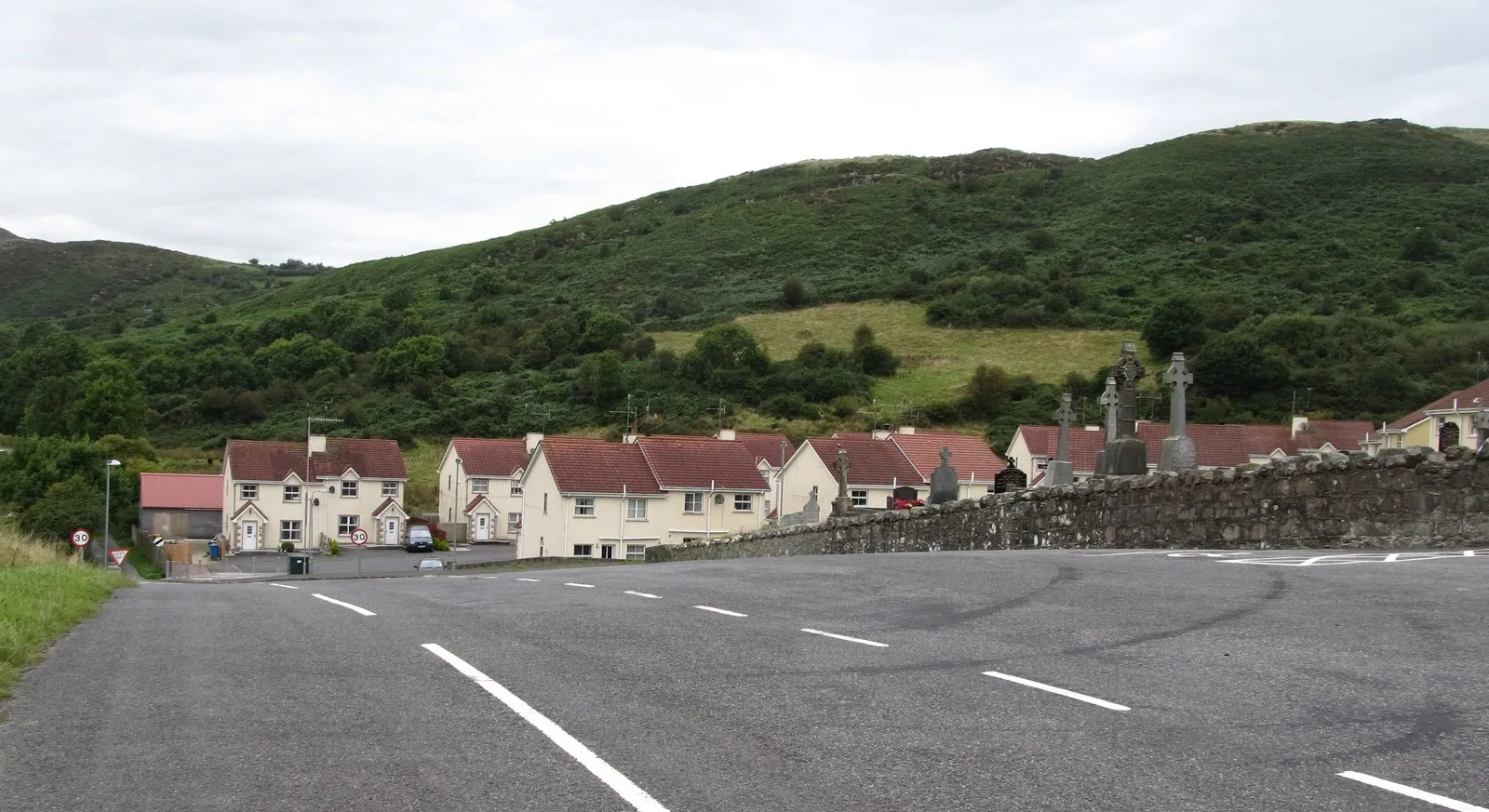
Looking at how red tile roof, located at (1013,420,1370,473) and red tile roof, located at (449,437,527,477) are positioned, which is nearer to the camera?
red tile roof, located at (1013,420,1370,473)

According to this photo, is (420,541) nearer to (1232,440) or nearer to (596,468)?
(596,468)

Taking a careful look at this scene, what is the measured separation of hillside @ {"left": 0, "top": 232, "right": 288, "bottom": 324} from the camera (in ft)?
526

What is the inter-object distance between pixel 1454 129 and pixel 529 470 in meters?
139

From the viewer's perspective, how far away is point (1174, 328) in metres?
86.8

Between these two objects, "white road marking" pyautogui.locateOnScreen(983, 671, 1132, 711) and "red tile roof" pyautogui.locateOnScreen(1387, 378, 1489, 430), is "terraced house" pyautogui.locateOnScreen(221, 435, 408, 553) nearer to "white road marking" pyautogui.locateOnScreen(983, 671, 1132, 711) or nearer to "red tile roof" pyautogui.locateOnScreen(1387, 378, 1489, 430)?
"red tile roof" pyautogui.locateOnScreen(1387, 378, 1489, 430)

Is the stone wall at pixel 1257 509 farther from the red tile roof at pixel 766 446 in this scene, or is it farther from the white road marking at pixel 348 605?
the red tile roof at pixel 766 446

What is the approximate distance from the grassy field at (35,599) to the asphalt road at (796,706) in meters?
0.24

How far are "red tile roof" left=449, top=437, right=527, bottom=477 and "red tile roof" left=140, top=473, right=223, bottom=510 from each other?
12.4m

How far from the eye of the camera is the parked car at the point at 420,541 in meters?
61.5

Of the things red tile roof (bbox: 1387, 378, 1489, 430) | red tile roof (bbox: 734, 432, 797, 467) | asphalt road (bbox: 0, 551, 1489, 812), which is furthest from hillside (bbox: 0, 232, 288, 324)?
asphalt road (bbox: 0, 551, 1489, 812)

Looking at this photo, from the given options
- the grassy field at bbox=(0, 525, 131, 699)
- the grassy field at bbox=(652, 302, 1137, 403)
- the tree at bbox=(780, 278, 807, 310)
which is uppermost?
the tree at bbox=(780, 278, 807, 310)

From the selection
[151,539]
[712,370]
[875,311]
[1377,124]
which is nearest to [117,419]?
[151,539]

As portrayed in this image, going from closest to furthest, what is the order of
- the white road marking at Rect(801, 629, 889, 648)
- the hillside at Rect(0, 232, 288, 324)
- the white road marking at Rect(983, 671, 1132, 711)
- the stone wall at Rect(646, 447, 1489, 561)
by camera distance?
the white road marking at Rect(983, 671, 1132, 711) → the white road marking at Rect(801, 629, 889, 648) → the stone wall at Rect(646, 447, 1489, 561) → the hillside at Rect(0, 232, 288, 324)

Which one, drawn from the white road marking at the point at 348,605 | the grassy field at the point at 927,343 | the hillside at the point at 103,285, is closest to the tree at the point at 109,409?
the grassy field at the point at 927,343
